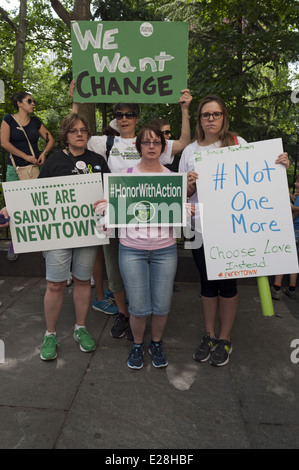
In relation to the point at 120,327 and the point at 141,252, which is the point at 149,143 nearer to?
the point at 141,252

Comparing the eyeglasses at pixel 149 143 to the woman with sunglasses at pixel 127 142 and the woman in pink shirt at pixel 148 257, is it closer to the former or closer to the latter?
the woman in pink shirt at pixel 148 257

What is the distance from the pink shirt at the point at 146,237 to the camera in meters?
2.51

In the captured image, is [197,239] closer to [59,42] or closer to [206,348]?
[206,348]

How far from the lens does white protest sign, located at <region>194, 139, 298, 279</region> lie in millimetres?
2562

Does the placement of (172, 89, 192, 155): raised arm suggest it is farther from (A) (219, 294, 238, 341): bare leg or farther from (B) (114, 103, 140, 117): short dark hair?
(A) (219, 294, 238, 341): bare leg

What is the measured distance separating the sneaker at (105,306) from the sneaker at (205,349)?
1126 millimetres

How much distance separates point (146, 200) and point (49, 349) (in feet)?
4.84

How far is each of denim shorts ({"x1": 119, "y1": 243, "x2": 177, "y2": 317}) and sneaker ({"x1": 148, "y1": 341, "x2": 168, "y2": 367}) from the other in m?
0.37

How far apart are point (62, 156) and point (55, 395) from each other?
1.76 meters

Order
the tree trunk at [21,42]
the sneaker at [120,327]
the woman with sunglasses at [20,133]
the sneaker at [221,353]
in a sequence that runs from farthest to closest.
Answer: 1. the tree trunk at [21,42]
2. the woman with sunglasses at [20,133]
3. the sneaker at [120,327]
4. the sneaker at [221,353]

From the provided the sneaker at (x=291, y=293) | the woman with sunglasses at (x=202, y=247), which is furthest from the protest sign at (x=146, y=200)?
the sneaker at (x=291, y=293)

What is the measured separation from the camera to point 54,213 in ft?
9.32

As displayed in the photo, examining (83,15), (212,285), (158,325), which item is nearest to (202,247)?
(212,285)

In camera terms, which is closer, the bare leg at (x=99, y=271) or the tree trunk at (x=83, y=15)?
the bare leg at (x=99, y=271)
